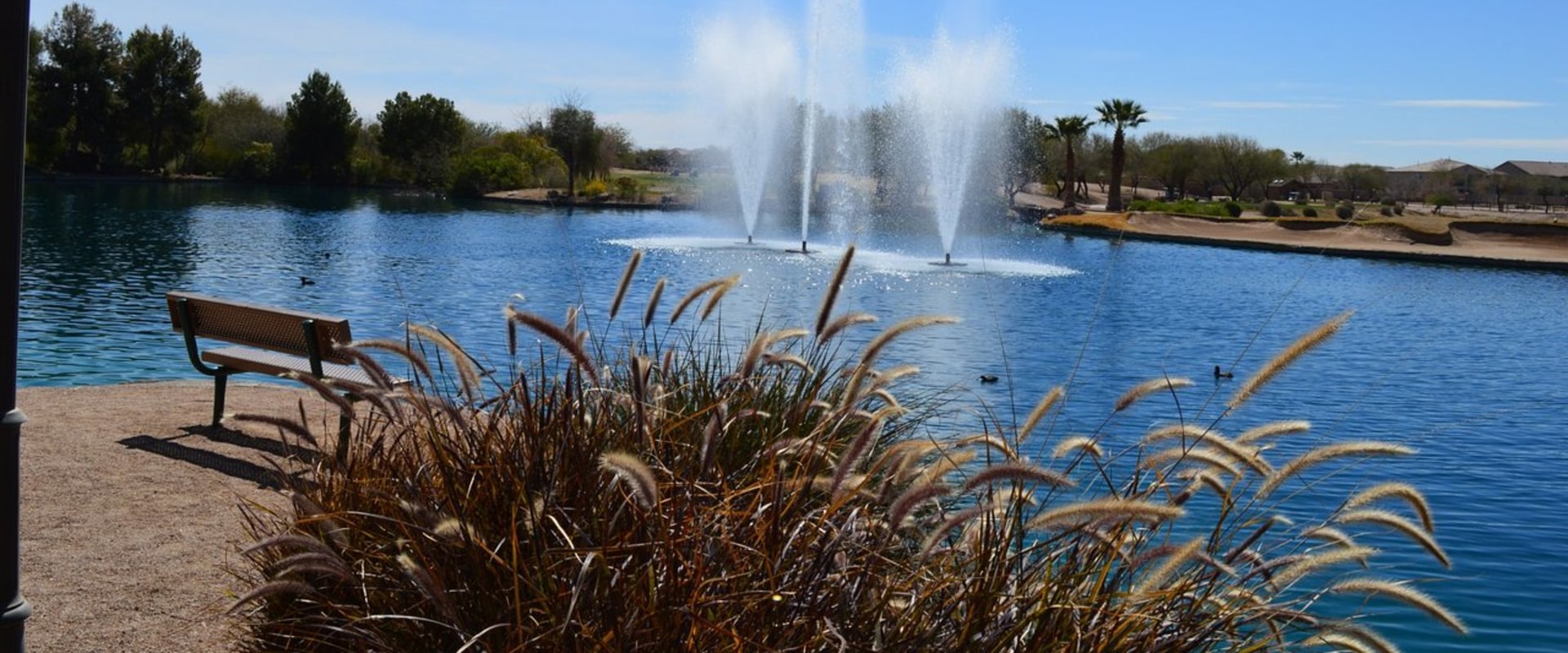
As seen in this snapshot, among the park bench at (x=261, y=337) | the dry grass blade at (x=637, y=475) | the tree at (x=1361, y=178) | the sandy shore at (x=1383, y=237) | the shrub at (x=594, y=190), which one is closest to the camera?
the dry grass blade at (x=637, y=475)

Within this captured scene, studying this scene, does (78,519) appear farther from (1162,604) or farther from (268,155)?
(268,155)

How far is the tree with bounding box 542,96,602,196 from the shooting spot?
7300cm

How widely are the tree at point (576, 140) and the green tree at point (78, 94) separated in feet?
70.0

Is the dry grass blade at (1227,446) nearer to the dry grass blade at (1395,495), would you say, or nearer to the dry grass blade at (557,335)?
the dry grass blade at (1395,495)

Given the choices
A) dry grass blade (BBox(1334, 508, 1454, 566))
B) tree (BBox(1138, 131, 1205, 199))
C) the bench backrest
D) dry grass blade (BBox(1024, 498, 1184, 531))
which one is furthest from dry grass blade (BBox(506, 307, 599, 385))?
tree (BBox(1138, 131, 1205, 199))

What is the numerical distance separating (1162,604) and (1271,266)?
34168 millimetres

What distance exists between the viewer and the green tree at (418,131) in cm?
7844

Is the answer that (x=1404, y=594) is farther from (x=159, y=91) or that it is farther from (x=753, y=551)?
(x=159, y=91)

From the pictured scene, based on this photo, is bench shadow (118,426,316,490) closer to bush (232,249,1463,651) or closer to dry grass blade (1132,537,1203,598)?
bush (232,249,1463,651)

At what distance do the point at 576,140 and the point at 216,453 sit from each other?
6677 centimetres

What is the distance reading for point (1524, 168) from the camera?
12256cm

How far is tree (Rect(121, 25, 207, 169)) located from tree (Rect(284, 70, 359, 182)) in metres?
4.80

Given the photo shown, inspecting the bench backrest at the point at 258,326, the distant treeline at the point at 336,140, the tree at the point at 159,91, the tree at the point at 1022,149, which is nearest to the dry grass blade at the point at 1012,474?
the bench backrest at the point at 258,326

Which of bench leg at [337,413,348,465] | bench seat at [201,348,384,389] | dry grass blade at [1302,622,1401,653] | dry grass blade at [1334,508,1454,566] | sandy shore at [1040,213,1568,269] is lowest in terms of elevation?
bench seat at [201,348,384,389]
